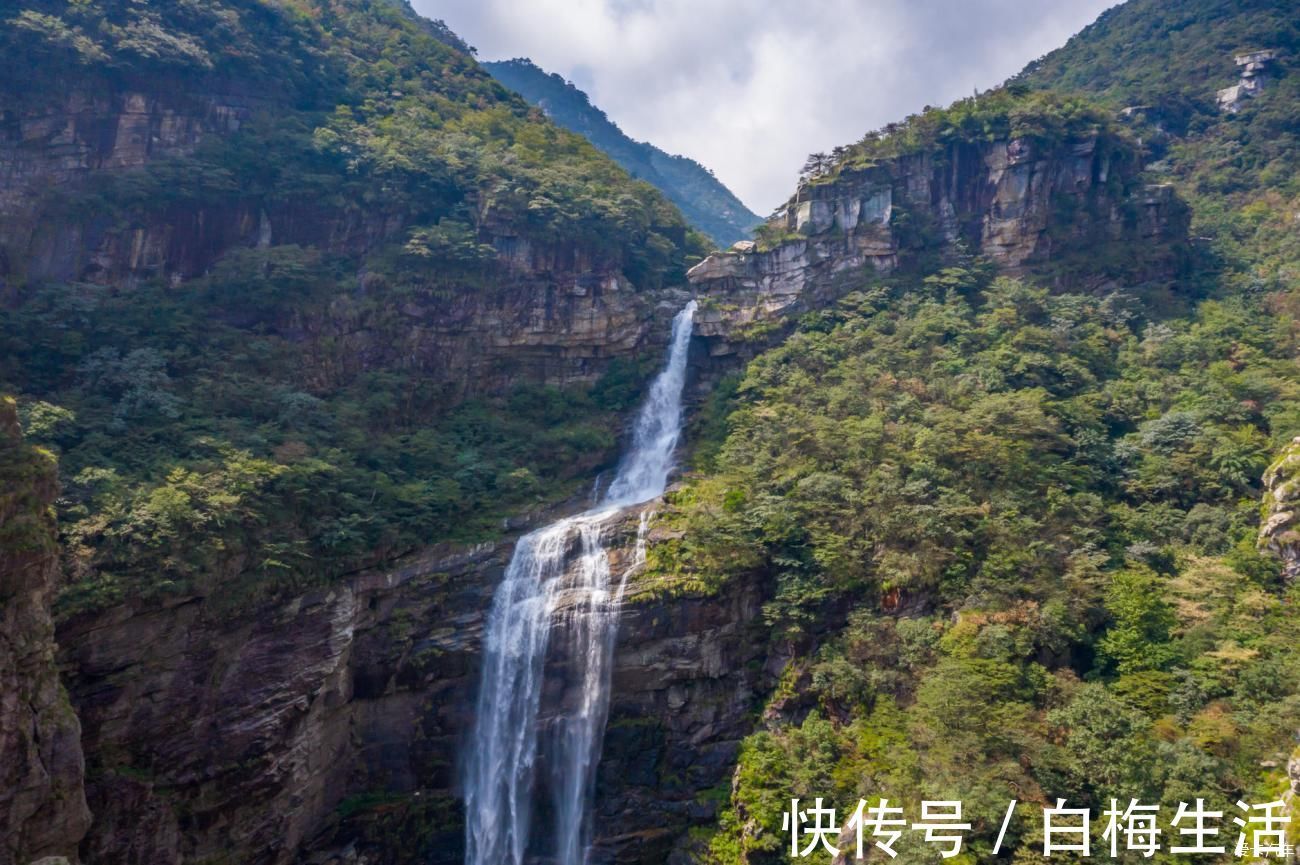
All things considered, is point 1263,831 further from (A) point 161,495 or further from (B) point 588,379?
(B) point 588,379

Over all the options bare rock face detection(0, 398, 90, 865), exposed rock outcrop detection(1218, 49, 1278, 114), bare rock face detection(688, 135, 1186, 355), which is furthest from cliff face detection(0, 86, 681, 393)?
exposed rock outcrop detection(1218, 49, 1278, 114)

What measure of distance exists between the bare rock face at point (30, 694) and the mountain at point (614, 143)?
54501 mm

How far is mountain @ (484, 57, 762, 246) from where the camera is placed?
223ft

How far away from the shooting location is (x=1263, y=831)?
12.0 metres

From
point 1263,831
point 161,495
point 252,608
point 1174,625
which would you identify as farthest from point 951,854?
point 161,495

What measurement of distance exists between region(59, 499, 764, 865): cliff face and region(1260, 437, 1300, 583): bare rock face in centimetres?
1123

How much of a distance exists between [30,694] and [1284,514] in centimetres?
2361

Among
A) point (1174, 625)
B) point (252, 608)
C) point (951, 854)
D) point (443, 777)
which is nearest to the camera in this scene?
point (951, 854)

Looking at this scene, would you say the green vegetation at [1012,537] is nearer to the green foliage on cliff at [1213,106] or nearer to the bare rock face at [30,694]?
the green foliage on cliff at [1213,106]

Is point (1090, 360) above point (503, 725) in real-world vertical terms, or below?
above

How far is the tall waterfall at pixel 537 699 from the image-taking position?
1888 cm

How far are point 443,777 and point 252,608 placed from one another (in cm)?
599

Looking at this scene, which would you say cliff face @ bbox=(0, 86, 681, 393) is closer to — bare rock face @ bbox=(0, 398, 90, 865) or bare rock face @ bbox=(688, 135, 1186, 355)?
bare rock face @ bbox=(688, 135, 1186, 355)

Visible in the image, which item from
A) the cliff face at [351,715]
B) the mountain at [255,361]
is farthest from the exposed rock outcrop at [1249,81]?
the cliff face at [351,715]
